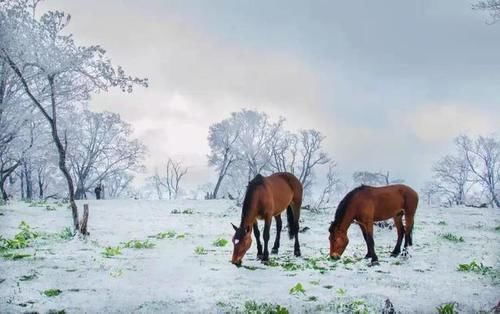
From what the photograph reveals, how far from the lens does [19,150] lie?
3166 centimetres

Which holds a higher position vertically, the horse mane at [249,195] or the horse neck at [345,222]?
the horse mane at [249,195]

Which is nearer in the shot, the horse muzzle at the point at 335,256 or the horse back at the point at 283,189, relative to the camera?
the horse muzzle at the point at 335,256

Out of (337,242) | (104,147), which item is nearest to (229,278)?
(337,242)

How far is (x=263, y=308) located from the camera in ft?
23.0

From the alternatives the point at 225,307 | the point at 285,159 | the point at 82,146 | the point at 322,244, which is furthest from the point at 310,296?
the point at 285,159

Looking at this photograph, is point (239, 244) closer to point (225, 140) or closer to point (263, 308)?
point (263, 308)

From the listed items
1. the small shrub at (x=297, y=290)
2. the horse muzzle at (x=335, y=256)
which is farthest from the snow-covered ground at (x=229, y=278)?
the horse muzzle at (x=335, y=256)

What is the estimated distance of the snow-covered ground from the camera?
7305mm

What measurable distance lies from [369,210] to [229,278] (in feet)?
14.3

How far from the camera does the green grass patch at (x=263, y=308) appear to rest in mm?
6745

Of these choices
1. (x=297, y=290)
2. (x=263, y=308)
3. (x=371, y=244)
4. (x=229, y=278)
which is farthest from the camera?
(x=371, y=244)

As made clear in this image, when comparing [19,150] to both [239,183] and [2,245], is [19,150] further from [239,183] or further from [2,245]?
[239,183]

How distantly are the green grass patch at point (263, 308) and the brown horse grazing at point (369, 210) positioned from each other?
164 inches

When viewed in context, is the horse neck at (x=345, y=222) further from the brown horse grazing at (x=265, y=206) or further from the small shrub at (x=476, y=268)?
the small shrub at (x=476, y=268)
